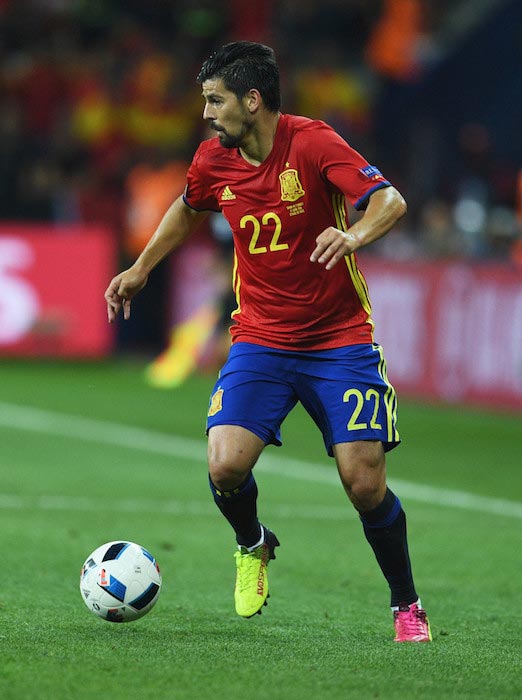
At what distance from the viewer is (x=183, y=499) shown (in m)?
9.68

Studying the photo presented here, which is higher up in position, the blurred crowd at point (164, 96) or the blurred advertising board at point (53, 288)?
the blurred crowd at point (164, 96)

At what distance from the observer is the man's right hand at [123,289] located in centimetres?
614

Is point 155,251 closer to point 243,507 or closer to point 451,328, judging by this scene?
point 243,507

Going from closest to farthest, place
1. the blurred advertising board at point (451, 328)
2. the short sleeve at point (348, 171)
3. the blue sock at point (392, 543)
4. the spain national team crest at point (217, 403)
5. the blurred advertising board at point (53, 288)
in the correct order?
the short sleeve at point (348, 171) → the blue sock at point (392, 543) → the spain national team crest at point (217, 403) → the blurred advertising board at point (451, 328) → the blurred advertising board at point (53, 288)

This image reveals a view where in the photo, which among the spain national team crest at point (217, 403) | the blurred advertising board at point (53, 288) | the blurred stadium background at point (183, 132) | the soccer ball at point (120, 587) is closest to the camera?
the soccer ball at point (120, 587)

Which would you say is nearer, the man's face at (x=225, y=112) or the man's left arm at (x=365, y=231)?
the man's left arm at (x=365, y=231)

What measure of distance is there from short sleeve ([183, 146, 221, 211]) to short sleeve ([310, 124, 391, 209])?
56 centimetres

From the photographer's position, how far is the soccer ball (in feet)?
18.7

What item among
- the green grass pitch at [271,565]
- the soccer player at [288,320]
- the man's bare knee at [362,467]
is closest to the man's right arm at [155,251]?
the soccer player at [288,320]

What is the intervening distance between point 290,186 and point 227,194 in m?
0.30

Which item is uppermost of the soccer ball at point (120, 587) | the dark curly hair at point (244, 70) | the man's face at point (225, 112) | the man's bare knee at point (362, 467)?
the dark curly hair at point (244, 70)

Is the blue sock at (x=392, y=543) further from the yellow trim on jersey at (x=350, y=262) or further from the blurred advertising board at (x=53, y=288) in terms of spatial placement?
the blurred advertising board at (x=53, y=288)

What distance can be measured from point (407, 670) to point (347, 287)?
1.57 m

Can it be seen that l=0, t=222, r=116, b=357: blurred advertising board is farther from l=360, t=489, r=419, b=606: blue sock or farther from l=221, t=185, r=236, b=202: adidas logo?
l=360, t=489, r=419, b=606: blue sock
